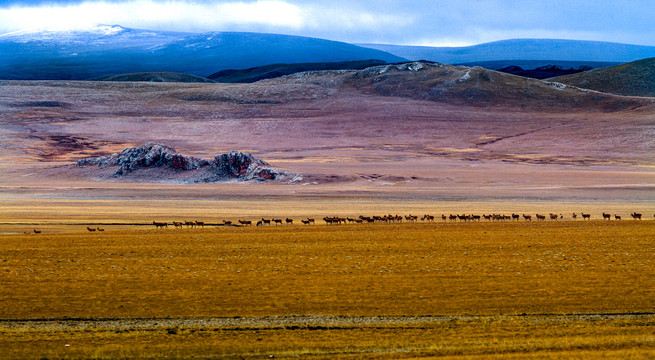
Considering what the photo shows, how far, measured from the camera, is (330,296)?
16.5 meters

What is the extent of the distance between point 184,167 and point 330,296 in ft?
143

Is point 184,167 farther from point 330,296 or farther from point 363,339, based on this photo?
point 363,339

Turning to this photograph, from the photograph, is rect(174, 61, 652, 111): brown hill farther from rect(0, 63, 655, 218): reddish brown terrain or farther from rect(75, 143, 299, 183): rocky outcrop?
rect(75, 143, 299, 183): rocky outcrop

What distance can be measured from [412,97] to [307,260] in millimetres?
108005

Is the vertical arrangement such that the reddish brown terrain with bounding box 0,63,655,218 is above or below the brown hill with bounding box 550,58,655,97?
below

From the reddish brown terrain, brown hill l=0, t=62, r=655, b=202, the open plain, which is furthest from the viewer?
brown hill l=0, t=62, r=655, b=202

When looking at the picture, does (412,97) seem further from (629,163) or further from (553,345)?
(553,345)

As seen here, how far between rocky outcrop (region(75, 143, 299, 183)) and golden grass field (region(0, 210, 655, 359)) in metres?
29.1

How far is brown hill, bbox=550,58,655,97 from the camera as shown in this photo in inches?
5586

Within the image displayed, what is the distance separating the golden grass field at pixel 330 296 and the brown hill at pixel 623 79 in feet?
425

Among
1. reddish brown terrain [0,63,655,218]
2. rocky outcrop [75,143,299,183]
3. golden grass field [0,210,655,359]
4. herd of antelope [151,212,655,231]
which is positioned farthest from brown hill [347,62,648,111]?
golden grass field [0,210,655,359]

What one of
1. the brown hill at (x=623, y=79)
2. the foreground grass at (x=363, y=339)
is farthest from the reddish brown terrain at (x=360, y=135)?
the foreground grass at (x=363, y=339)

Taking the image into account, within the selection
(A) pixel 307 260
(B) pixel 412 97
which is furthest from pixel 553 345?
(B) pixel 412 97

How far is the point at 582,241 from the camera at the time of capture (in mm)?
24484
